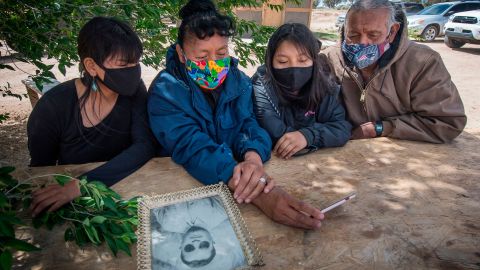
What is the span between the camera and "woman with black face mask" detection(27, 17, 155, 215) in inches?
71.3

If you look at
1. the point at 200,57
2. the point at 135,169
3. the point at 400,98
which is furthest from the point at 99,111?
the point at 400,98

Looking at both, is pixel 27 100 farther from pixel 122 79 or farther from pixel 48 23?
pixel 122 79

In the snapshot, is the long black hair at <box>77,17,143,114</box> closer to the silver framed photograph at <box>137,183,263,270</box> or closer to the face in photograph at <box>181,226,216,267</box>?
the silver framed photograph at <box>137,183,263,270</box>

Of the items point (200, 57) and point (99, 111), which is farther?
point (99, 111)

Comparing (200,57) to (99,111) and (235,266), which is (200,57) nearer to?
(99,111)

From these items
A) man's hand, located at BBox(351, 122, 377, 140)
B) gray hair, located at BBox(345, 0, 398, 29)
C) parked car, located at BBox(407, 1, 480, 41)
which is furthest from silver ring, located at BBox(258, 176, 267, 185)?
parked car, located at BBox(407, 1, 480, 41)

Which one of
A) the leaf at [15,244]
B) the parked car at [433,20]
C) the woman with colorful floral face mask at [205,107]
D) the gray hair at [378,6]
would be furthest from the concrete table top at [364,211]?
the parked car at [433,20]

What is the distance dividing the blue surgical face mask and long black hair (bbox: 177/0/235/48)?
0.97 m

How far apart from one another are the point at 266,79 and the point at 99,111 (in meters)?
1.07

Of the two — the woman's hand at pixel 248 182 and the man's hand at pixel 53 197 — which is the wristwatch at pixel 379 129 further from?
the man's hand at pixel 53 197

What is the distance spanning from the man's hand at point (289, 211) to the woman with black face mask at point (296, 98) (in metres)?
0.57

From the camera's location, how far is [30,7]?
2166 millimetres

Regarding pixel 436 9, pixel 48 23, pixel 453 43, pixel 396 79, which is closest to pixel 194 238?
pixel 396 79

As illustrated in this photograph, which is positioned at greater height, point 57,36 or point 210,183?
point 57,36
